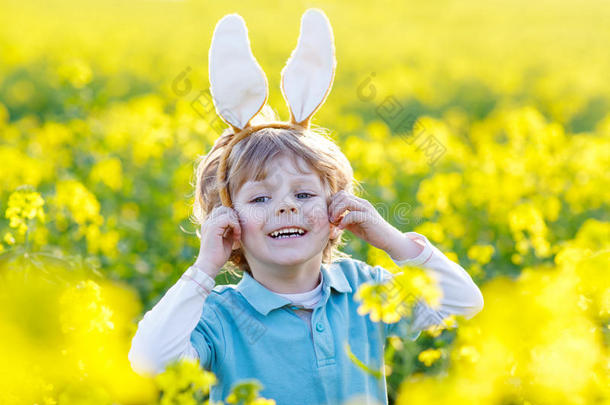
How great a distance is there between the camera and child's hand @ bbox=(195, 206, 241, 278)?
190 centimetres

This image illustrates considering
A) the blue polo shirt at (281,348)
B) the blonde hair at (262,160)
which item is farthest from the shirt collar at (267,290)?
the blonde hair at (262,160)

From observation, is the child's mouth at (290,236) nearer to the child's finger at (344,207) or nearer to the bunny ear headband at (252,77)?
the child's finger at (344,207)

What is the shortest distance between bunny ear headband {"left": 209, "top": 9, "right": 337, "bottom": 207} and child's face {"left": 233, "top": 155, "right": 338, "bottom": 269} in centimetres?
12

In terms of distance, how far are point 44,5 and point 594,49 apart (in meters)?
15.4

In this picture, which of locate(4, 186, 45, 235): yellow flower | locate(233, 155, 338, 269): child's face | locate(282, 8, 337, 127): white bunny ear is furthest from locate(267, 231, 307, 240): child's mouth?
locate(4, 186, 45, 235): yellow flower

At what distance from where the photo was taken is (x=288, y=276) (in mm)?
2018

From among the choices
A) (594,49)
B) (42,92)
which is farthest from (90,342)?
(594,49)

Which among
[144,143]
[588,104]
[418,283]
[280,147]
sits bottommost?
[588,104]

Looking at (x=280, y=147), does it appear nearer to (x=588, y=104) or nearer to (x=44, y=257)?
(x=44, y=257)

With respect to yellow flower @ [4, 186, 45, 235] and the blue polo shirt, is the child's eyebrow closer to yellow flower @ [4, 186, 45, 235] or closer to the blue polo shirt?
the blue polo shirt

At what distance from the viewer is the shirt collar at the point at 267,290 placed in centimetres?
197

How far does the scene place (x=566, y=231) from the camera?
395 cm

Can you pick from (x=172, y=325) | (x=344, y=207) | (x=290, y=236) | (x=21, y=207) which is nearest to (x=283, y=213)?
(x=290, y=236)

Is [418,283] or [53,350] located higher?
[418,283]
